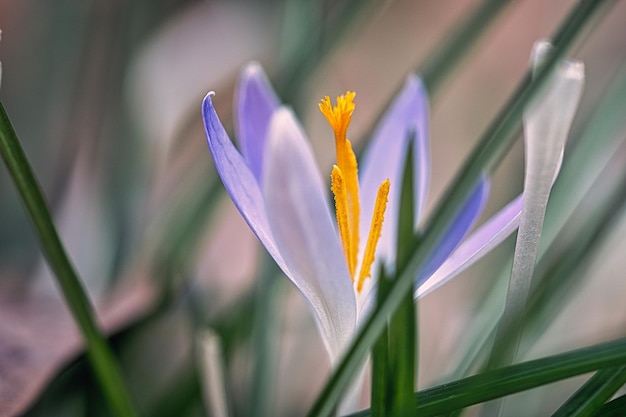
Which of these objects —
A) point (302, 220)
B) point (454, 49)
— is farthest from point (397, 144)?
point (302, 220)

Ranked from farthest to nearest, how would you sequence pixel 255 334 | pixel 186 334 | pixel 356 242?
pixel 186 334
pixel 255 334
pixel 356 242

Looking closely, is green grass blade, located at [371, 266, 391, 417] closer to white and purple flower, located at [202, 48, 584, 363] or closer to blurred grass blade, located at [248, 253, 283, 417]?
white and purple flower, located at [202, 48, 584, 363]

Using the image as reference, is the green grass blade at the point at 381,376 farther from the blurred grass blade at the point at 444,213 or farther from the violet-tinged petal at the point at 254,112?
the violet-tinged petal at the point at 254,112

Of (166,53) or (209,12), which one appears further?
(209,12)

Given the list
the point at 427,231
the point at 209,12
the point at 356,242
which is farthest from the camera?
the point at 209,12

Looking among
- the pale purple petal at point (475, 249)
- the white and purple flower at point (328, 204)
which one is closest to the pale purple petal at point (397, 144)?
the white and purple flower at point (328, 204)

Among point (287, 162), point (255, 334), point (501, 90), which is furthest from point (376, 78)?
point (287, 162)

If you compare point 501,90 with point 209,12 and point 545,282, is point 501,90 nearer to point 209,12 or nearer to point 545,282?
point 209,12
